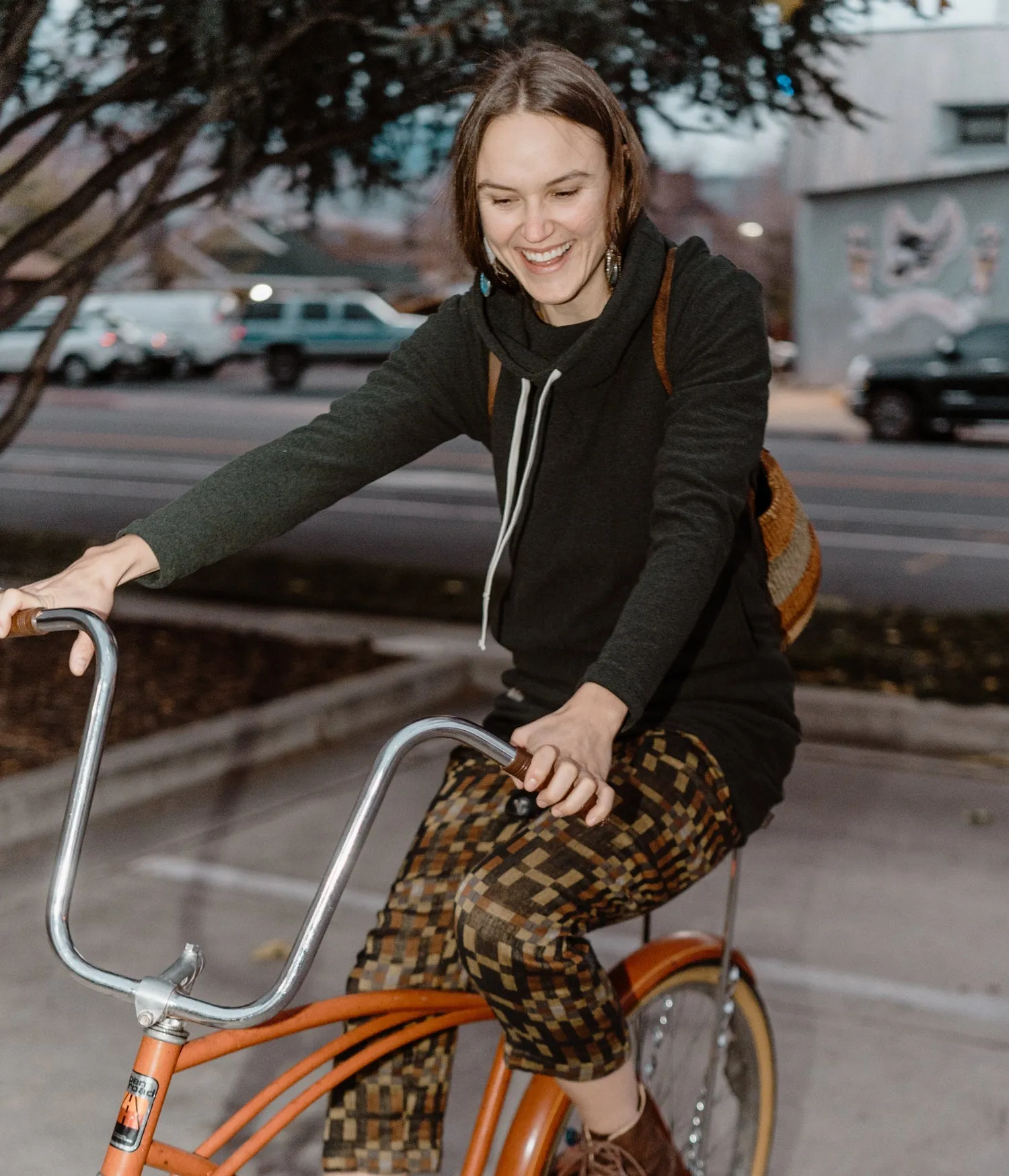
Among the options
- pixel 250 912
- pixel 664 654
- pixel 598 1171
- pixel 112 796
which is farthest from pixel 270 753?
pixel 664 654

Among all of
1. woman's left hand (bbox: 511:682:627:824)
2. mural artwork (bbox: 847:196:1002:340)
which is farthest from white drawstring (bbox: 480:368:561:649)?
mural artwork (bbox: 847:196:1002:340)

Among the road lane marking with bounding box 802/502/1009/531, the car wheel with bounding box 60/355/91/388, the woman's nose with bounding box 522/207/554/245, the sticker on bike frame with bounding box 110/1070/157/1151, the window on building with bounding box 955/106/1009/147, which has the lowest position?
the car wheel with bounding box 60/355/91/388

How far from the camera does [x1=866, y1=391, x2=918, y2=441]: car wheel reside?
2098 centimetres

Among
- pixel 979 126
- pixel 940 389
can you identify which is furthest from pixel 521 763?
pixel 979 126

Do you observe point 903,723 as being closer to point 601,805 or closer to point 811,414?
point 601,805

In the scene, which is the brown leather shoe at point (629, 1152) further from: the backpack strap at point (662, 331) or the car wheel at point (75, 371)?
the car wheel at point (75, 371)

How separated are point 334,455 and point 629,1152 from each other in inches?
44.0

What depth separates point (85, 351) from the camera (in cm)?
3209

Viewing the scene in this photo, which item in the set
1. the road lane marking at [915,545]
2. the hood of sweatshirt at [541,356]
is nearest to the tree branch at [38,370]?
the hood of sweatshirt at [541,356]

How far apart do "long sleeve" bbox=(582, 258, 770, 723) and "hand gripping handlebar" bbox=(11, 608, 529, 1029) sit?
0.79 feet

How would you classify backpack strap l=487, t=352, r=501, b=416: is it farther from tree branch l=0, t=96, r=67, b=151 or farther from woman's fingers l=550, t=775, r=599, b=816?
tree branch l=0, t=96, r=67, b=151

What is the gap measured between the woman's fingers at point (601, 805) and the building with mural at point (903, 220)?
26414mm

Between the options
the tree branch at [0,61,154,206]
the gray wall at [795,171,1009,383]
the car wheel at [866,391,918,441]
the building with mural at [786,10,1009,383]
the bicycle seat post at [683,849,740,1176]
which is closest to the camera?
the bicycle seat post at [683,849,740,1176]

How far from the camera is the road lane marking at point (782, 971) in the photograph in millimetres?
4039
